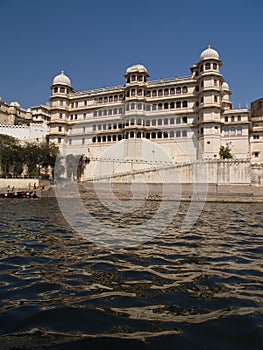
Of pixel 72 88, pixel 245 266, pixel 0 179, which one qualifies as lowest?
pixel 245 266

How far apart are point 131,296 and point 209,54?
50.4 metres

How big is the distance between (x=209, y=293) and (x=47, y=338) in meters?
2.91

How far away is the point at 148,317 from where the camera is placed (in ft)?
13.8

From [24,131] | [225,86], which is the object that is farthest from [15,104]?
[225,86]

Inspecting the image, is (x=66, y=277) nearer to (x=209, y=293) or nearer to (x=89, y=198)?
(x=209, y=293)

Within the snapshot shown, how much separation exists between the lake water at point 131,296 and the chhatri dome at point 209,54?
45.7 meters

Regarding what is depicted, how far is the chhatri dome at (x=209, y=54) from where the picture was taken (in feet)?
157

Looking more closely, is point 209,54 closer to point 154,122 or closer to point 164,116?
point 164,116

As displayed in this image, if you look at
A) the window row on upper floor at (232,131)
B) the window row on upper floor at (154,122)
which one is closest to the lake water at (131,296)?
the window row on upper floor at (232,131)

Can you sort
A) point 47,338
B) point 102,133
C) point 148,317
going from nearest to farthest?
point 47,338 < point 148,317 < point 102,133

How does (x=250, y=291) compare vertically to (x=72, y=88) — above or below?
below

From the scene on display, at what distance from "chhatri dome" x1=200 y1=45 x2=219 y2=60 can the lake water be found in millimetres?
45728

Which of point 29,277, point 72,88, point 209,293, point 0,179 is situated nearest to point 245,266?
point 209,293

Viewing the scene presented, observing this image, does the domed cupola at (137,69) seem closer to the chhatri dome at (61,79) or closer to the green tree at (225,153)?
the chhatri dome at (61,79)
